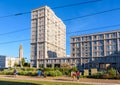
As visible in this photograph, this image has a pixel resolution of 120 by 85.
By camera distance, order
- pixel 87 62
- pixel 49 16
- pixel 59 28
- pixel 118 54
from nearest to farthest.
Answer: pixel 118 54
pixel 87 62
pixel 49 16
pixel 59 28

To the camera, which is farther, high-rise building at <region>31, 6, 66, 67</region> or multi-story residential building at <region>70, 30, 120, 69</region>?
high-rise building at <region>31, 6, 66, 67</region>

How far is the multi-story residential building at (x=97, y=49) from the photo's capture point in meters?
121

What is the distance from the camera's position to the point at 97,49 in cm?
13312

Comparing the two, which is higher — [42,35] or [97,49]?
[42,35]

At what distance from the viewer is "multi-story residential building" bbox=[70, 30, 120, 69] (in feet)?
398

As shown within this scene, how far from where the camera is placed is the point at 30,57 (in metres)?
147

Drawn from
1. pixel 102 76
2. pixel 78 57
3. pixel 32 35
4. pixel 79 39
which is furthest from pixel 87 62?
pixel 102 76

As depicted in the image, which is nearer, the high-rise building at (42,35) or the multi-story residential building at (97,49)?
the multi-story residential building at (97,49)

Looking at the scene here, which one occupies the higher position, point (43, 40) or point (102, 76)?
point (43, 40)

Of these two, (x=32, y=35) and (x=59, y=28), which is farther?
(x=59, y=28)

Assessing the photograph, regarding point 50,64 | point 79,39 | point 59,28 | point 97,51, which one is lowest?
point 50,64

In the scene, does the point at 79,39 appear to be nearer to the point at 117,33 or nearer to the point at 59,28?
the point at 117,33

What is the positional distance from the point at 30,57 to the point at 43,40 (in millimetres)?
16346

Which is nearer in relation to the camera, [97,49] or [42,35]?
[97,49]
